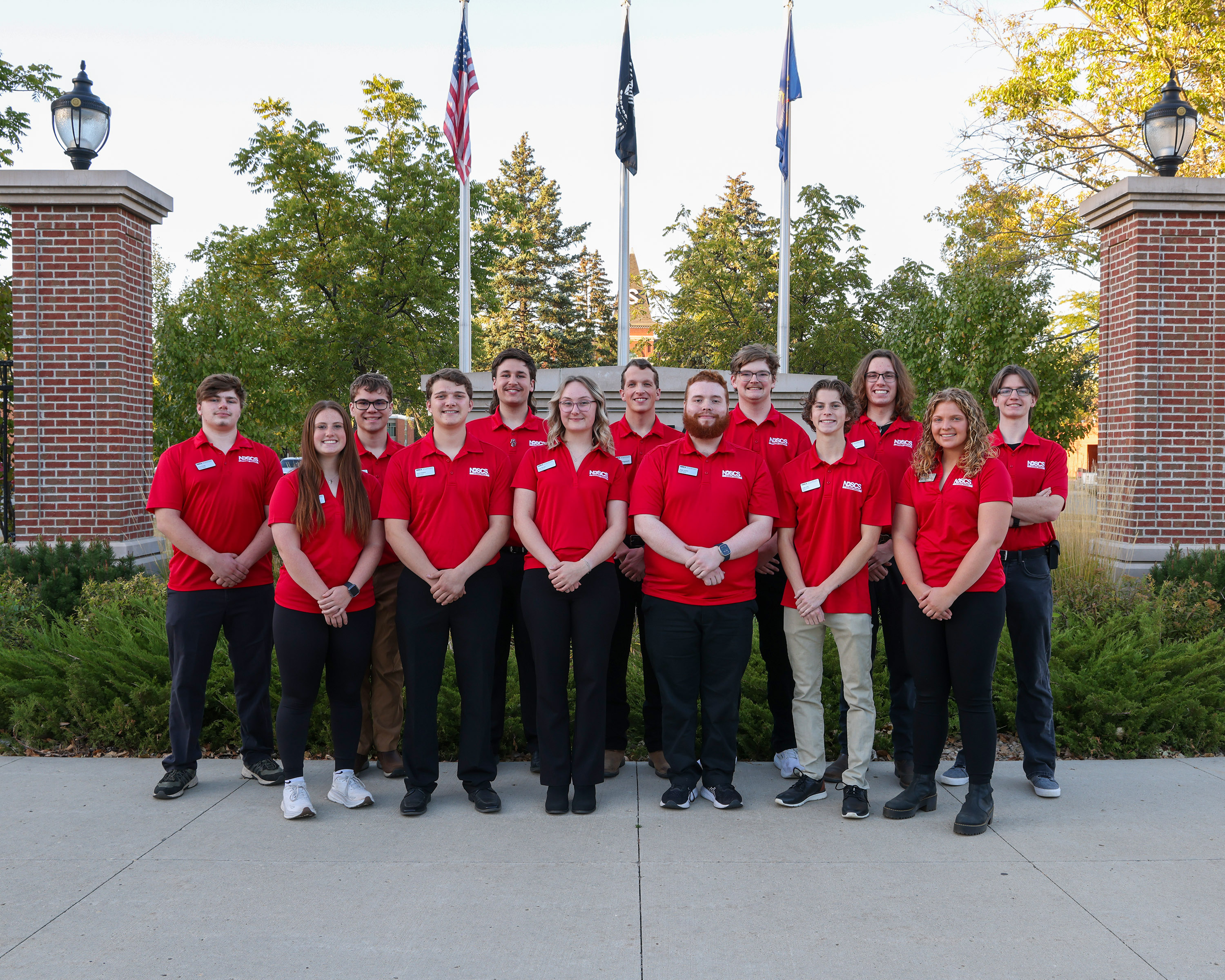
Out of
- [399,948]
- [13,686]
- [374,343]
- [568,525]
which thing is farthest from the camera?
[374,343]

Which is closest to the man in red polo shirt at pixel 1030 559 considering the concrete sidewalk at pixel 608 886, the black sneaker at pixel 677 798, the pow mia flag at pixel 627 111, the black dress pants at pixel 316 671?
the concrete sidewalk at pixel 608 886

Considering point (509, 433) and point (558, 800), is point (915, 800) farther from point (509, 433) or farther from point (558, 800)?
point (509, 433)

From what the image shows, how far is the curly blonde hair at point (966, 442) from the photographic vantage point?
14.7 ft

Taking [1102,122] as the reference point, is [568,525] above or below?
below

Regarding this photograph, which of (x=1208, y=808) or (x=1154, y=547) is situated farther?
(x=1154, y=547)

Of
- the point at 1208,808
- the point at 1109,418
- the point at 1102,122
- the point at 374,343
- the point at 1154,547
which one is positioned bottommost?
the point at 1208,808

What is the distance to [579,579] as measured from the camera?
4691mm

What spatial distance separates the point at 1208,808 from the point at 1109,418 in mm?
5056

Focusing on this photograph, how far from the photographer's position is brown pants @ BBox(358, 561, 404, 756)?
5246mm

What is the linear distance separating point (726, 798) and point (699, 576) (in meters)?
1.13

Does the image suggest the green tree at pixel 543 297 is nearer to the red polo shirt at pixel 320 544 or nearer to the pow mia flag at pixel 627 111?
the pow mia flag at pixel 627 111

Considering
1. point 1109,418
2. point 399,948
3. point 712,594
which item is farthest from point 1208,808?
point 1109,418

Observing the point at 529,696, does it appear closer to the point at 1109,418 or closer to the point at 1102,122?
the point at 1109,418

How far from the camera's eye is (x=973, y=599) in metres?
4.49
